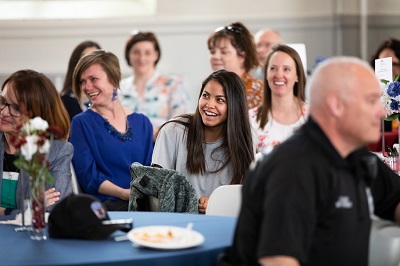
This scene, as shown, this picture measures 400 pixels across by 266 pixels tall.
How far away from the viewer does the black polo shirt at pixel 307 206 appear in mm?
2453

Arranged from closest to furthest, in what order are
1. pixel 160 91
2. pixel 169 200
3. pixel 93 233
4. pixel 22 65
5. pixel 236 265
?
pixel 236 265, pixel 93 233, pixel 169 200, pixel 160 91, pixel 22 65

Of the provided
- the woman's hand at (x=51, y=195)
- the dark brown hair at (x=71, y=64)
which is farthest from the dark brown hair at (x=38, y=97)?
the dark brown hair at (x=71, y=64)

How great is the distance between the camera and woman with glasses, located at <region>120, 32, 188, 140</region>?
6.96 m

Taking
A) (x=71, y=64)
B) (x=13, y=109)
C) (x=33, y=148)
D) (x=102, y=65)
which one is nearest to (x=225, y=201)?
(x=33, y=148)

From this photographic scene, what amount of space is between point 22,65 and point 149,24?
122 centimetres

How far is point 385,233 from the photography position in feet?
10.2

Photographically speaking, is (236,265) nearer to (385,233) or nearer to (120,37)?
(385,233)

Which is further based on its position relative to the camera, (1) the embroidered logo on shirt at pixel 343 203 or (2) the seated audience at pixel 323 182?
(1) the embroidered logo on shirt at pixel 343 203

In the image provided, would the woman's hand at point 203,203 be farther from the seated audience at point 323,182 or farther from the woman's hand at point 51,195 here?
the seated audience at point 323,182

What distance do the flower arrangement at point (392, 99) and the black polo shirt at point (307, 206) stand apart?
204 centimetres

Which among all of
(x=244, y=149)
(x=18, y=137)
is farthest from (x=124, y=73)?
(x=18, y=137)

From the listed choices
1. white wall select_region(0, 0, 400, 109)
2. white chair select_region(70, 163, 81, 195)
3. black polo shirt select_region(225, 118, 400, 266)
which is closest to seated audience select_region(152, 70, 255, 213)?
white chair select_region(70, 163, 81, 195)

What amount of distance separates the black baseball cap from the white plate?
106 mm

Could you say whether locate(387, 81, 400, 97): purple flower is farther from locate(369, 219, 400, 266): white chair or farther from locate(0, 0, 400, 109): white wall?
locate(0, 0, 400, 109): white wall
